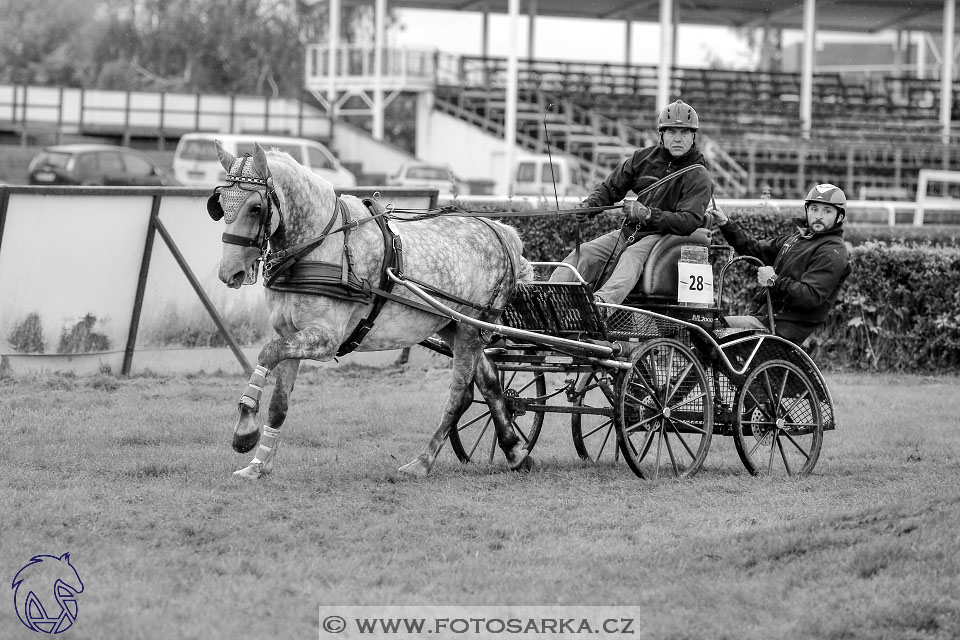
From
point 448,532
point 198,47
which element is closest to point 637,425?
point 448,532

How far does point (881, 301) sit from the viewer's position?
1377 cm

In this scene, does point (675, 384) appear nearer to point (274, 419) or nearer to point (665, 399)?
point (665, 399)

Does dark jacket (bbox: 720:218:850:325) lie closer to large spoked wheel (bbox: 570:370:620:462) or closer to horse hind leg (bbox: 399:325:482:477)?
large spoked wheel (bbox: 570:370:620:462)

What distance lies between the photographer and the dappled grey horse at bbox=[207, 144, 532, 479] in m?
7.34

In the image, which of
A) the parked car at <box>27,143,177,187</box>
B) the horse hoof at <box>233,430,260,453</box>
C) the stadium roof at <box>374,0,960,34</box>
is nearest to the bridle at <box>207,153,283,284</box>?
the horse hoof at <box>233,430,260,453</box>

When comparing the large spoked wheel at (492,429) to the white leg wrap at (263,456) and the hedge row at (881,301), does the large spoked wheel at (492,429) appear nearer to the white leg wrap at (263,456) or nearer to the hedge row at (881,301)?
the white leg wrap at (263,456)

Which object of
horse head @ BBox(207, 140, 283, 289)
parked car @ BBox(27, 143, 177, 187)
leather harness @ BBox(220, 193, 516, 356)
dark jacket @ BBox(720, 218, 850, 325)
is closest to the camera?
horse head @ BBox(207, 140, 283, 289)

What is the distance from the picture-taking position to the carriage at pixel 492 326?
7469mm

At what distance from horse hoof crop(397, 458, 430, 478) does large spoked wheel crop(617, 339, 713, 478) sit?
1.20 m

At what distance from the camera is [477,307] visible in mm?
8336

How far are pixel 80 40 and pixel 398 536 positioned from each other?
56.8 m

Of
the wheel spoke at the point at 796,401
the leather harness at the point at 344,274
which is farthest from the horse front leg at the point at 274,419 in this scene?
the wheel spoke at the point at 796,401

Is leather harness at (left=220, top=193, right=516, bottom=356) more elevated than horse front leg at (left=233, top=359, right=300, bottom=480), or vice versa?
leather harness at (left=220, top=193, right=516, bottom=356)

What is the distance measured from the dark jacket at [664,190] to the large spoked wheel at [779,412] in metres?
1.10
